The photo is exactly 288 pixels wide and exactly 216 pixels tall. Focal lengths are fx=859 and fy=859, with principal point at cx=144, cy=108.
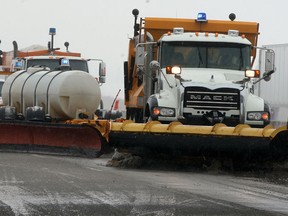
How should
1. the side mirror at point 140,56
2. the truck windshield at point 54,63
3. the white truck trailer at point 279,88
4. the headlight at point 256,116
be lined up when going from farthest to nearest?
the white truck trailer at point 279,88, the truck windshield at point 54,63, the side mirror at point 140,56, the headlight at point 256,116

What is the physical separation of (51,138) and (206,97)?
4.04 metres

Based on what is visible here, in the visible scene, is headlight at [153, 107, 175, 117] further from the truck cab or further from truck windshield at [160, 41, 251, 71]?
truck windshield at [160, 41, 251, 71]

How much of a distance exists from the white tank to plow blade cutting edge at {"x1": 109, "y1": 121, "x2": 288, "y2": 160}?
165 inches

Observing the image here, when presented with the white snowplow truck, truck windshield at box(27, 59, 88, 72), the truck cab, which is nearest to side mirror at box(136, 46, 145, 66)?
the white snowplow truck

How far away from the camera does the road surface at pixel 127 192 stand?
8484 millimetres

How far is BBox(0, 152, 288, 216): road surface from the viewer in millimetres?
8484

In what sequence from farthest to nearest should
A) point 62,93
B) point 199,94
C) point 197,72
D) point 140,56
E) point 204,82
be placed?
point 62,93
point 140,56
point 197,72
point 204,82
point 199,94

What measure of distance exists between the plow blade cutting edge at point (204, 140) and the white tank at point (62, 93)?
420cm

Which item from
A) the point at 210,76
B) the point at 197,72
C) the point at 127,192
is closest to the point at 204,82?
the point at 210,76

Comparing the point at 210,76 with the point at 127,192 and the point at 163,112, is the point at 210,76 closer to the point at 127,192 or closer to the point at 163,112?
the point at 163,112

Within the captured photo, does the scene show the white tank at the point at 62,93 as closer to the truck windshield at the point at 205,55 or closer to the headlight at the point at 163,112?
the truck windshield at the point at 205,55

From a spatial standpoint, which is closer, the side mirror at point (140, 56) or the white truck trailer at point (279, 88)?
the side mirror at point (140, 56)

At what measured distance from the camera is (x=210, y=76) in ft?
48.5

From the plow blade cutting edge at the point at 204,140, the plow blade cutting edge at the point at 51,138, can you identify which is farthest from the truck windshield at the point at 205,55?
the plow blade cutting edge at the point at 204,140
